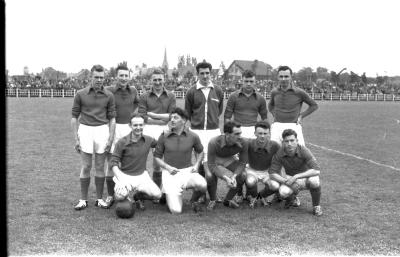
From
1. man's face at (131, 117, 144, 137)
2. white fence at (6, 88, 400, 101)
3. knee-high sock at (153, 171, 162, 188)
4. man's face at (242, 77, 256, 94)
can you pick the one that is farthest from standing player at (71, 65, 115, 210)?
white fence at (6, 88, 400, 101)

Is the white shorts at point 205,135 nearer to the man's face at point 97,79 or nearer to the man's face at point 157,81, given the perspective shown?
the man's face at point 157,81

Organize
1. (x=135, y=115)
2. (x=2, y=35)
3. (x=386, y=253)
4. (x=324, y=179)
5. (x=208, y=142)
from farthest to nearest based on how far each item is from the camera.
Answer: (x=324, y=179) < (x=208, y=142) < (x=135, y=115) < (x=386, y=253) < (x=2, y=35)

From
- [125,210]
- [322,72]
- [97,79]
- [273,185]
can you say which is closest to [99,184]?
[125,210]

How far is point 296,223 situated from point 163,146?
219cm

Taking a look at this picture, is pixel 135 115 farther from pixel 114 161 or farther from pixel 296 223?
pixel 296 223

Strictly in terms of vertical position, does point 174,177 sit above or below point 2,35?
below

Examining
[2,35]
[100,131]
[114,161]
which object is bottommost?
[114,161]

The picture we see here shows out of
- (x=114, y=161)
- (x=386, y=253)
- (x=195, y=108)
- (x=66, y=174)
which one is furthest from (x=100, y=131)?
(x=386, y=253)

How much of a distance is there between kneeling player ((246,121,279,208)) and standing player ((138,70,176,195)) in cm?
142

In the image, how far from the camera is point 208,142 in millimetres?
7078

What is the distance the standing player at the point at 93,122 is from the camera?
257 inches

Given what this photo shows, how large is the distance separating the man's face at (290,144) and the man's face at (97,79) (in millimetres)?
2770

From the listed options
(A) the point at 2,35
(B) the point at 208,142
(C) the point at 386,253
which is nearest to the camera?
(A) the point at 2,35

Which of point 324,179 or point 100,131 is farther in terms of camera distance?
point 324,179
